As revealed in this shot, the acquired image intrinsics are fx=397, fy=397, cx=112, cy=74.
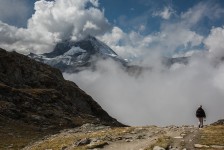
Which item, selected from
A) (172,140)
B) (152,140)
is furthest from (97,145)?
(172,140)

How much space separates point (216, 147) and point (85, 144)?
598 inches

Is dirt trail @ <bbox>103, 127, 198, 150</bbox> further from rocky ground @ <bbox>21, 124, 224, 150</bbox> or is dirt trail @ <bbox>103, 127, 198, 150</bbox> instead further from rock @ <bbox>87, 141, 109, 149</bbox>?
rock @ <bbox>87, 141, 109, 149</bbox>

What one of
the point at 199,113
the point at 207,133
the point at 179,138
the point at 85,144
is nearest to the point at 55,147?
the point at 85,144

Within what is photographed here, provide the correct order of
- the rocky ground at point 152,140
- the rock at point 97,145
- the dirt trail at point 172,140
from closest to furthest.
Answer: the rocky ground at point 152,140 → the dirt trail at point 172,140 → the rock at point 97,145

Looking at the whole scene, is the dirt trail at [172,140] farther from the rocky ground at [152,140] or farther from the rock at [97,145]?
the rock at [97,145]

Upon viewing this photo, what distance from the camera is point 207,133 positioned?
48156 mm

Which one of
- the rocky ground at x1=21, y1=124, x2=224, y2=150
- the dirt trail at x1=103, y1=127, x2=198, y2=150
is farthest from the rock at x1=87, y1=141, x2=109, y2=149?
the dirt trail at x1=103, y1=127, x2=198, y2=150

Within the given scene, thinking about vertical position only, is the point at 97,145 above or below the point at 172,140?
below

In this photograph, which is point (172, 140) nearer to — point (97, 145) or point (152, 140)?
point (152, 140)

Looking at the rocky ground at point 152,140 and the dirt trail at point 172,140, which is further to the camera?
the dirt trail at point 172,140

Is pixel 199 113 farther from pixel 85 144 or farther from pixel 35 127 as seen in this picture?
pixel 35 127

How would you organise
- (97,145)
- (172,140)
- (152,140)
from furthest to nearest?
(152,140), (97,145), (172,140)

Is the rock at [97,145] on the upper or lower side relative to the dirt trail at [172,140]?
lower

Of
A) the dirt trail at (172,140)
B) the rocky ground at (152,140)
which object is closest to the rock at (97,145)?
the rocky ground at (152,140)
